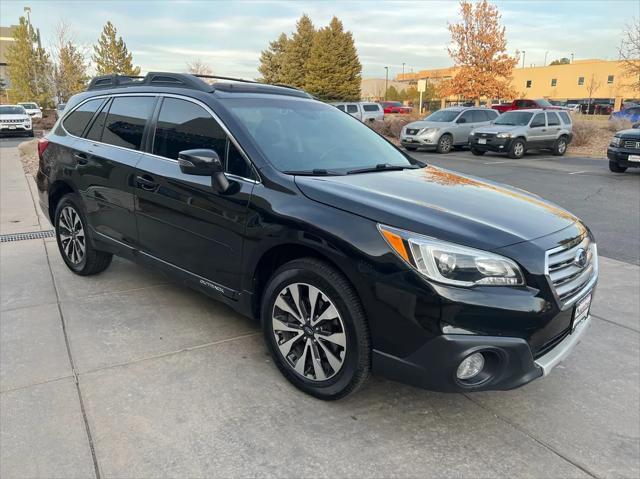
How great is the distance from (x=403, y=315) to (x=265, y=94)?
7.18ft

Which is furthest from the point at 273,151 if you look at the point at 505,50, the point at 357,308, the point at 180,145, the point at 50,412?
the point at 505,50

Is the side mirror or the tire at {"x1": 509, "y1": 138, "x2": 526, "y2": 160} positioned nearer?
the side mirror

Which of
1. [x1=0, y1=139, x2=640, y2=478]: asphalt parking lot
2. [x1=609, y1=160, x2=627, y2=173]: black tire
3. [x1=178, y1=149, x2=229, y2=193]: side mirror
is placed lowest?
[x1=609, y1=160, x2=627, y2=173]: black tire

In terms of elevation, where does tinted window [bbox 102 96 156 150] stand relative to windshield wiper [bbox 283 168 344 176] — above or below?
above

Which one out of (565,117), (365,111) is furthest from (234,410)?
(365,111)

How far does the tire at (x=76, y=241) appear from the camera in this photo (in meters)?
4.65

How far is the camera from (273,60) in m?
55.3

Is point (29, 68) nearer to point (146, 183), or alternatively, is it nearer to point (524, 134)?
point (524, 134)

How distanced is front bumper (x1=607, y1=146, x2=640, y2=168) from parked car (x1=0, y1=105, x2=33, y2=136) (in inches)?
1020

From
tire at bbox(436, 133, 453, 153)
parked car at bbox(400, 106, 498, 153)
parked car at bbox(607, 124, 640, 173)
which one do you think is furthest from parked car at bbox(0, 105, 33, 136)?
parked car at bbox(607, 124, 640, 173)

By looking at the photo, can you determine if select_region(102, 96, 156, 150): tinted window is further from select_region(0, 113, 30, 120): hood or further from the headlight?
select_region(0, 113, 30, 120): hood

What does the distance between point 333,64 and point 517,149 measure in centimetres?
3291

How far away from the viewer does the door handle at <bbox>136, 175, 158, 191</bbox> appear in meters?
3.73

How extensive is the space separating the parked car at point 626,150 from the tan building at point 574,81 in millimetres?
55494
